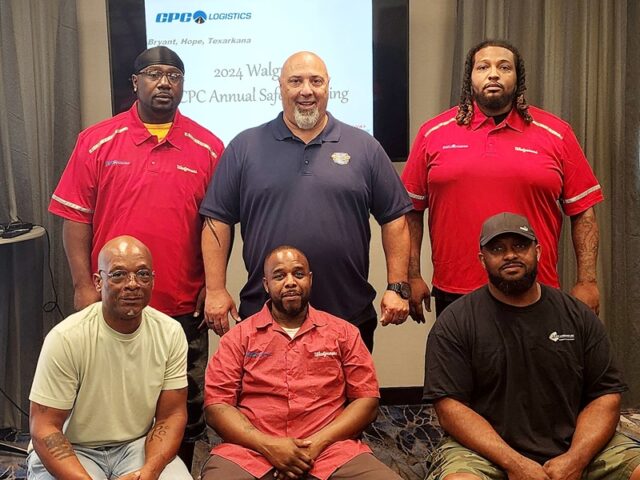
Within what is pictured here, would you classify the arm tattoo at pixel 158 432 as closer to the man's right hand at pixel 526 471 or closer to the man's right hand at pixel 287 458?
the man's right hand at pixel 287 458

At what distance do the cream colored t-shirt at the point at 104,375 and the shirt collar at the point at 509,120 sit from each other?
1.34 meters

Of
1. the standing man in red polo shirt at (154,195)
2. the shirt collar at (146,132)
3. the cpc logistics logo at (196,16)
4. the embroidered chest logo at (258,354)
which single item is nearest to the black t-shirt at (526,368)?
the embroidered chest logo at (258,354)

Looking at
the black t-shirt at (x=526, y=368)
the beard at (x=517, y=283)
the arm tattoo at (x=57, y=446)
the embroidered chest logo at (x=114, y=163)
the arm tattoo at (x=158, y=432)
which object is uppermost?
the embroidered chest logo at (x=114, y=163)

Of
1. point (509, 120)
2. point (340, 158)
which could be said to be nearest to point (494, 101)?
point (509, 120)

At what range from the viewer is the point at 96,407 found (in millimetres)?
2533

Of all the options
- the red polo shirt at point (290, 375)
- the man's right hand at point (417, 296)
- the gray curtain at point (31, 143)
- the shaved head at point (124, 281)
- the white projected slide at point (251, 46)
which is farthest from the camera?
the white projected slide at point (251, 46)

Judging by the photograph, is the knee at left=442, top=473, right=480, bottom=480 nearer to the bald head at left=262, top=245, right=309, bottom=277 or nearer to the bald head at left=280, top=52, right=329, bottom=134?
the bald head at left=262, top=245, right=309, bottom=277

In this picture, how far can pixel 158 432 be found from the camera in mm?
2562

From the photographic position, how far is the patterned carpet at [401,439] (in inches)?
141

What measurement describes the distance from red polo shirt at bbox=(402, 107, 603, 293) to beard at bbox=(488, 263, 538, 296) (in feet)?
1.28

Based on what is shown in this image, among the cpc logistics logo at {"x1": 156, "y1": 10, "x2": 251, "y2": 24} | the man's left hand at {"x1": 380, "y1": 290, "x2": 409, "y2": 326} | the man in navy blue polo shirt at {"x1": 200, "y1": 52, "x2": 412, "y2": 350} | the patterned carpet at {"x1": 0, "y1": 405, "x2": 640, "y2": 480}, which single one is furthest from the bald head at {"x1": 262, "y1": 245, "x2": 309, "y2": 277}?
the cpc logistics logo at {"x1": 156, "y1": 10, "x2": 251, "y2": 24}

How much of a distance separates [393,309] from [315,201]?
0.47m

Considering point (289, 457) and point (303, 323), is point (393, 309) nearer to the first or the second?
point (303, 323)

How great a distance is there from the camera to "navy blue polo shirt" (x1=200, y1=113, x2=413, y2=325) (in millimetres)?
2875
